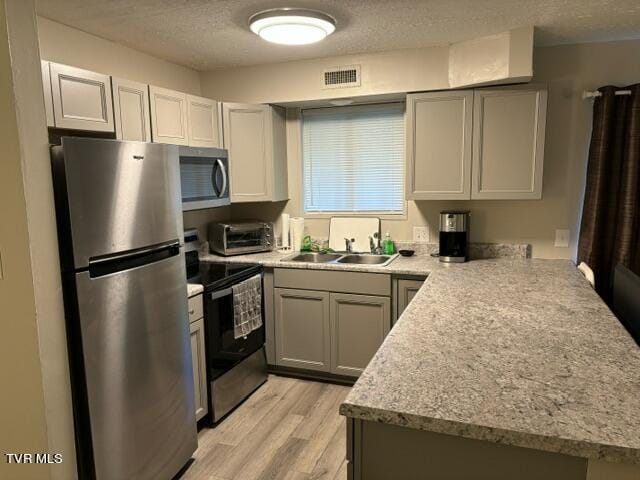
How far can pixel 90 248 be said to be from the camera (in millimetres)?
1704

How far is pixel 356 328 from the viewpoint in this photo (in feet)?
10.2

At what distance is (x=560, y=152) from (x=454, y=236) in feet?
2.99

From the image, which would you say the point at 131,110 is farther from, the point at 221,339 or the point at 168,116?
the point at 221,339

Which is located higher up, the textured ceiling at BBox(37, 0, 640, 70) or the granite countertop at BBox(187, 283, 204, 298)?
the textured ceiling at BBox(37, 0, 640, 70)

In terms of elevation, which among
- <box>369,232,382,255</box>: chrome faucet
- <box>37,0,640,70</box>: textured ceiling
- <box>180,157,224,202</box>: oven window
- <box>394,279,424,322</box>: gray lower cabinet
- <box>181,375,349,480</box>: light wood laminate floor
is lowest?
<box>181,375,349,480</box>: light wood laminate floor

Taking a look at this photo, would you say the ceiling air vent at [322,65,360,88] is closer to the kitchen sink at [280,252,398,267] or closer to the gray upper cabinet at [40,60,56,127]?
the kitchen sink at [280,252,398,267]

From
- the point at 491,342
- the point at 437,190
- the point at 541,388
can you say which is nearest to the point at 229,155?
the point at 437,190


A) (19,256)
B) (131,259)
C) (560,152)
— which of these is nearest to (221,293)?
(131,259)

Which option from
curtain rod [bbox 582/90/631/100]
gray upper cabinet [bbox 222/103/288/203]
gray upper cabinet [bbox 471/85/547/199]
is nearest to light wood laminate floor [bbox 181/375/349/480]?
gray upper cabinet [bbox 222/103/288/203]

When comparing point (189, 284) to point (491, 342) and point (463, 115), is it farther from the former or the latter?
point (463, 115)

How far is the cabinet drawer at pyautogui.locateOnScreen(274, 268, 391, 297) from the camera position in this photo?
9.76 feet

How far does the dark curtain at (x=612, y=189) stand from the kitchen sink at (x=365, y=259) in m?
1.34

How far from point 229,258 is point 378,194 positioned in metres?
1.30

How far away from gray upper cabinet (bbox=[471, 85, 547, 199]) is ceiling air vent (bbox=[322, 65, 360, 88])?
33.0 inches
